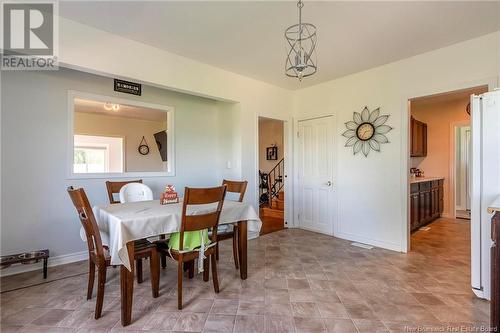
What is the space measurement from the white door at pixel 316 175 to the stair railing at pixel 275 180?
206 cm

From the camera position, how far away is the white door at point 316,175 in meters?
4.38

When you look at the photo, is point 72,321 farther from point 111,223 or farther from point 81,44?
point 81,44

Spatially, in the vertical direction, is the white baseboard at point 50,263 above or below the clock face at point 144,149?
below

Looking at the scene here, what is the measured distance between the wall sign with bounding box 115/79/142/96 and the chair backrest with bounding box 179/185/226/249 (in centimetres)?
202

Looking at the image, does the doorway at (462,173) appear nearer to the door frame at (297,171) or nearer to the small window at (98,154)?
the door frame at (297,171)

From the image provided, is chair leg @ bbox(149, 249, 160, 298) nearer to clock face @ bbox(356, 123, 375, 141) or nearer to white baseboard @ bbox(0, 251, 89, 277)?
white baseboard @ bbox(0, 251, 89, 277)

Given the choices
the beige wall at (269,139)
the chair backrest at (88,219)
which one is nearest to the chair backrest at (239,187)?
the chair backrest at (88,219)

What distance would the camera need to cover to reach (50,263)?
3025mm

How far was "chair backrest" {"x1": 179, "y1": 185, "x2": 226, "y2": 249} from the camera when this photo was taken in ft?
6.70

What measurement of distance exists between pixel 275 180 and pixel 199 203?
5.44 metres

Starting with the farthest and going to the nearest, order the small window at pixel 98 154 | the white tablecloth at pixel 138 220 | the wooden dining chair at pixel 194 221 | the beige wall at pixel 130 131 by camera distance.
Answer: the small window at pixel 98 154, the beige wall at pixel 130 131, the wooden dining chair at pixel 194 221, the white tablecloth at pixel 138 220

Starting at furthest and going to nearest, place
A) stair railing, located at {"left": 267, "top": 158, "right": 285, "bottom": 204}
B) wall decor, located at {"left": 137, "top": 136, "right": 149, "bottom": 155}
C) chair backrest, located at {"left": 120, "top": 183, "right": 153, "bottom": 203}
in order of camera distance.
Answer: stair railing, located at {"left": 267, "top": 158, "right": 285, "bottom": 204}, wall decor, located at {"left": 137, "top": 136, "right": 149, "bottom": 155}, chair backrest, located at {"left": 120, "top": 183, "right": 153, "bottom": 203}

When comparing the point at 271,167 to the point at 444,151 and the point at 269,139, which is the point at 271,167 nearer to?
the point at 269,139

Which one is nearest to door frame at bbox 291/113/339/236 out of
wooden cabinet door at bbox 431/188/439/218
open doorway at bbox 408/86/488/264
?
open doorway at bbox 408/86/488/264
